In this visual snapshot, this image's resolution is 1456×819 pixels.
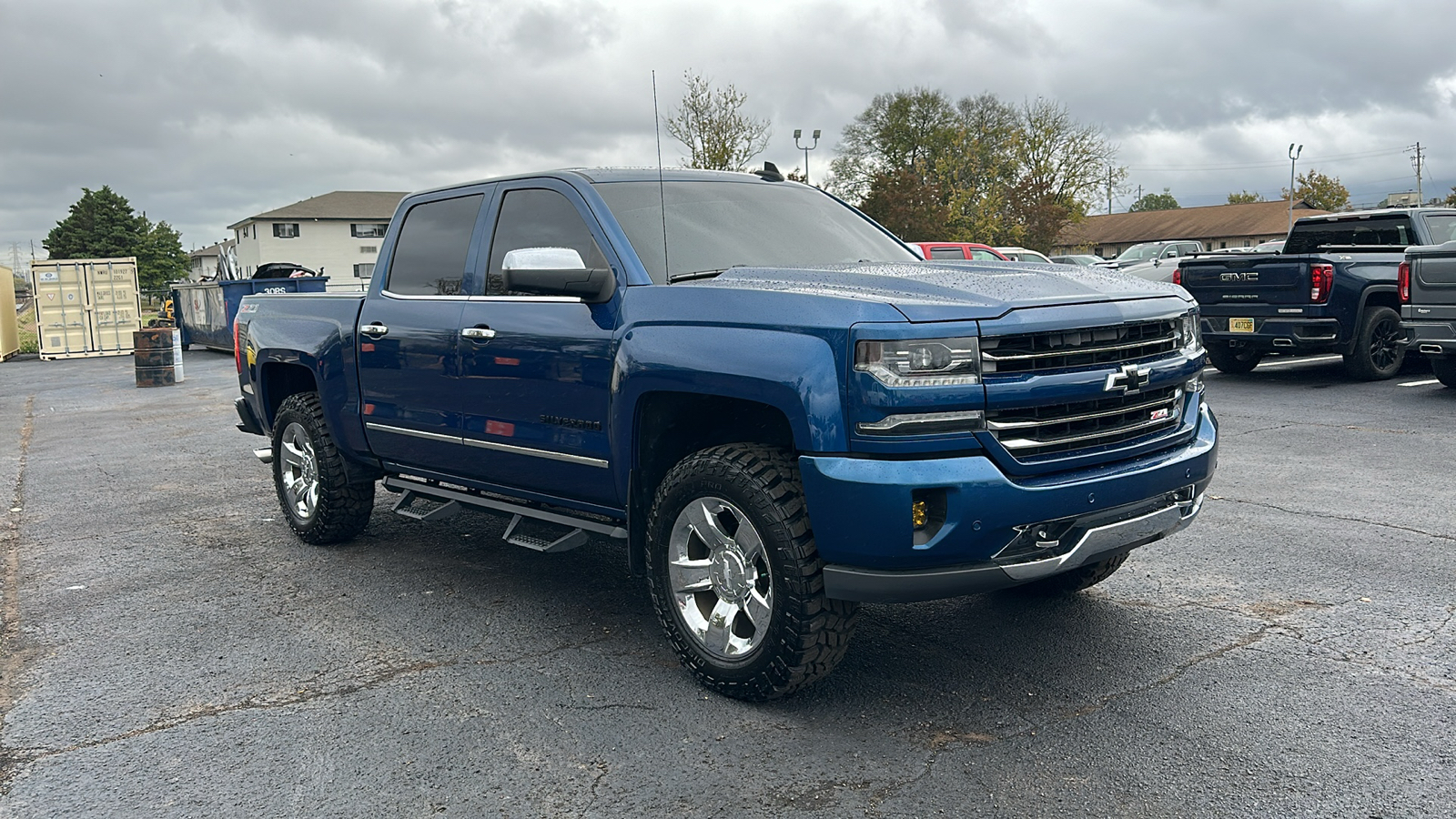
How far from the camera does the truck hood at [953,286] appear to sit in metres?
3.65

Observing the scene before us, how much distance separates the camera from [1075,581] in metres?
4.96

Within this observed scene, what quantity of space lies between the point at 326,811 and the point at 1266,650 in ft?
11.2

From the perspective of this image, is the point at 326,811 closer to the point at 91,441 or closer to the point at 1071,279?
the point at 1071,279

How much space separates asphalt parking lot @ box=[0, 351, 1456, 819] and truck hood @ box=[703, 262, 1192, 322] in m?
1.38

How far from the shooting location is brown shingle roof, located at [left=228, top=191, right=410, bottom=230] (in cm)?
8075

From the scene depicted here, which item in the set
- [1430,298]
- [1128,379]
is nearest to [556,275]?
[1128,379]

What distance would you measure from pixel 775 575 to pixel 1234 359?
11673 millimetres

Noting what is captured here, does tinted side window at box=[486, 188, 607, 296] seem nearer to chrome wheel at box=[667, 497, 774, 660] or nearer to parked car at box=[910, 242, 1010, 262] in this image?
chrome wheel at box=[667, 497, 774, 660]

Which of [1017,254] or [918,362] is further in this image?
[1017,254]

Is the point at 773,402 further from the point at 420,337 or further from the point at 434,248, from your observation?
the point at 434,248

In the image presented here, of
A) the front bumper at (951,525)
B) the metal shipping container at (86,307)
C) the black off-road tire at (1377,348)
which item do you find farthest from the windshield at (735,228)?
the metal shipping container at (86,307)

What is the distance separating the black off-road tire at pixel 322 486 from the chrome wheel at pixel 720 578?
2.91m

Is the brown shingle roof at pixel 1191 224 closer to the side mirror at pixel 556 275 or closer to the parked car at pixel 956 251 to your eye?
the parked car at pixel 956 251

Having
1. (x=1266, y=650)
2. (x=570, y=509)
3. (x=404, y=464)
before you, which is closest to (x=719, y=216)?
(x=570, y=509)
